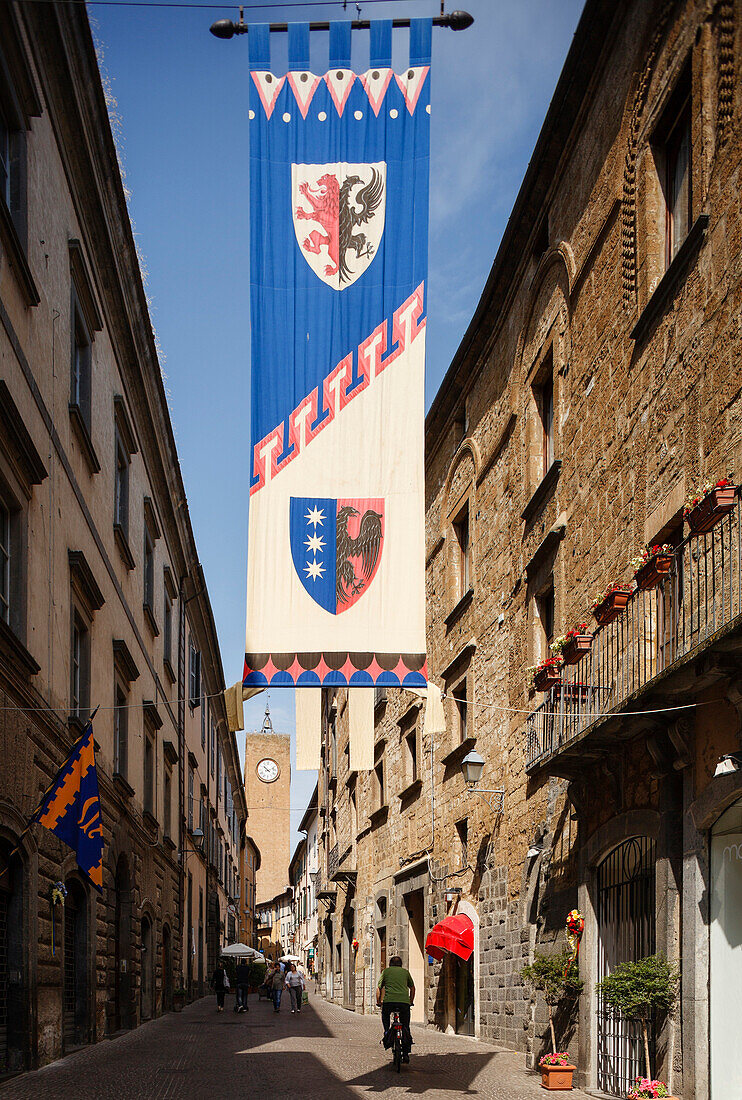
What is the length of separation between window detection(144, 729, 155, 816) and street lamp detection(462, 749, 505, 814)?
22.2 ft

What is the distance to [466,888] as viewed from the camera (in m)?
19.8

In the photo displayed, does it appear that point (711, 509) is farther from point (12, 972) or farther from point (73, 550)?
point (73, 550)

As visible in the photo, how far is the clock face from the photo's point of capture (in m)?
91.6

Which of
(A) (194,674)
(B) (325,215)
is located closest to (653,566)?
(B) (325,215)

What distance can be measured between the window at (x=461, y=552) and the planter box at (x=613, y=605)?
10868 mm

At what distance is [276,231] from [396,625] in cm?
401

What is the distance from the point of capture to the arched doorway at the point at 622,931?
1140cm

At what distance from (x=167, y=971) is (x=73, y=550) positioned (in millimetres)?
15726

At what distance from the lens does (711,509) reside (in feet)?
29.7

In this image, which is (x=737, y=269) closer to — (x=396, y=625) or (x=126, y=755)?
(x=396, y=625)

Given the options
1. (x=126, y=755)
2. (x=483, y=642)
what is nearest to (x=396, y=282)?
(x=483, y=642)

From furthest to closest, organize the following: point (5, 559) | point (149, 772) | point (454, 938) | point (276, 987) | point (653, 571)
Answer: point (276, 987), point (149, 772), point (454, 938), point (5, 559), point (653, 571)

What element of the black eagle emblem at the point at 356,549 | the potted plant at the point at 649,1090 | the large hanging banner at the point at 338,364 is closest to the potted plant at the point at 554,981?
the potted plant at the point at 649,1090

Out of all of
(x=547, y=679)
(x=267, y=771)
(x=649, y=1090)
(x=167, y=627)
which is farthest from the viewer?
(x=267, y=771)
